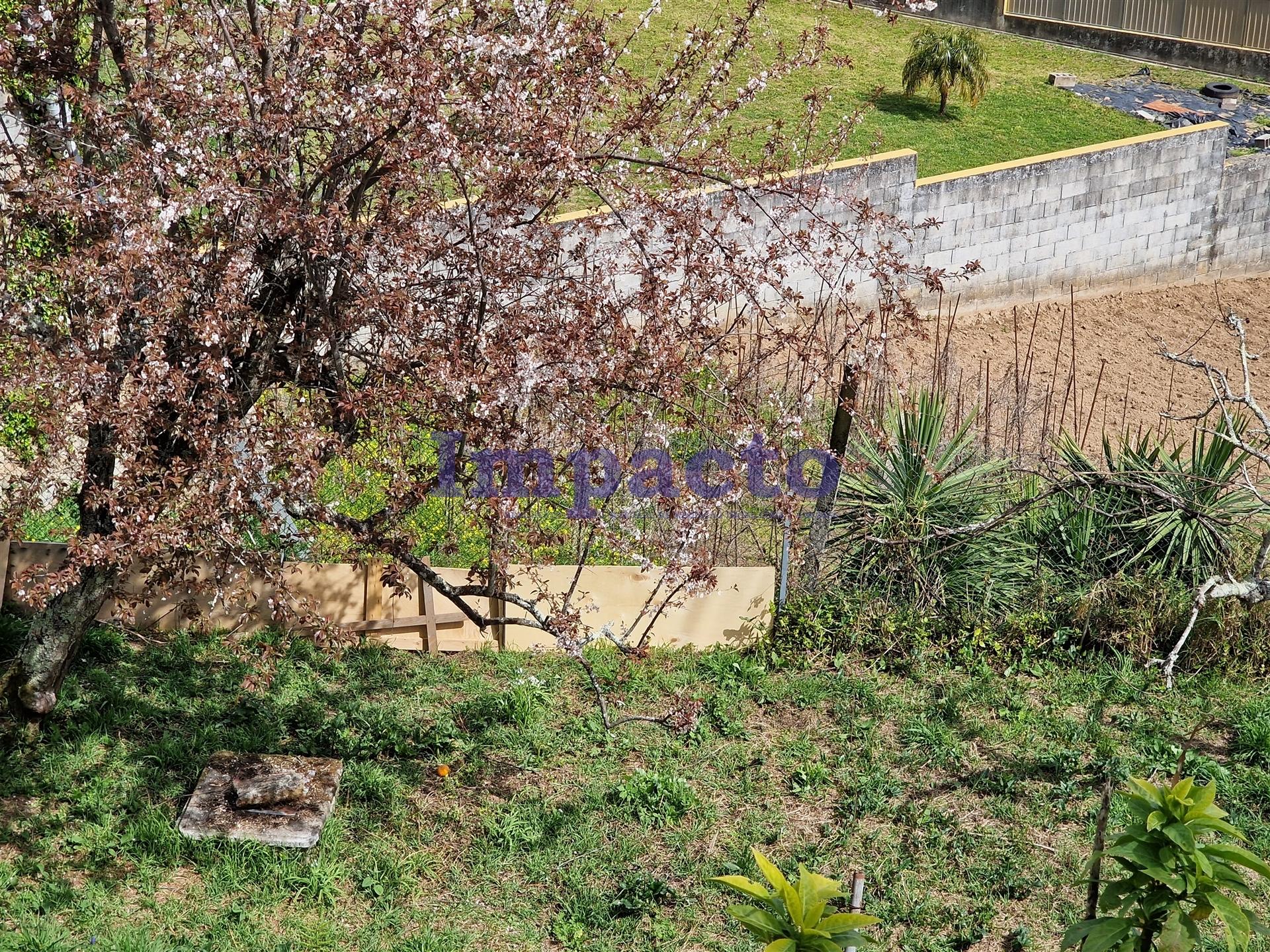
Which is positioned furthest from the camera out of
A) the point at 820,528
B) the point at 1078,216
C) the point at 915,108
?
the point at 915,108

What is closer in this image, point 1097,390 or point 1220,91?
point 1097,390

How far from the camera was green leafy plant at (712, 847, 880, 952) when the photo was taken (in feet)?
13.0

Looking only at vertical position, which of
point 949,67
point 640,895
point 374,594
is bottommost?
point 640,895

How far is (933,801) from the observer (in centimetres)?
733

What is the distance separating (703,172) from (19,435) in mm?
3814

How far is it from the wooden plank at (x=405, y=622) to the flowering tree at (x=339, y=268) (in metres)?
1.52

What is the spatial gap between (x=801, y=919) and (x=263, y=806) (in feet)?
11.9

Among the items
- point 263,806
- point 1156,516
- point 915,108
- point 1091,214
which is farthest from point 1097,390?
point 263,806

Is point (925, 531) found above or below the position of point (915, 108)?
below

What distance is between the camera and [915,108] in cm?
1809

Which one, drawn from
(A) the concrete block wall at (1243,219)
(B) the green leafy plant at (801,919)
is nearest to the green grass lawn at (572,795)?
(B) the green leafy plant at (801,919)

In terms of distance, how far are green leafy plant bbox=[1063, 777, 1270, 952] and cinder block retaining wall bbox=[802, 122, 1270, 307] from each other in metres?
9.15

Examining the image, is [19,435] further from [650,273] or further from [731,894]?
[731,894]

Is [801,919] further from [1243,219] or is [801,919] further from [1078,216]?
[1243,219]
